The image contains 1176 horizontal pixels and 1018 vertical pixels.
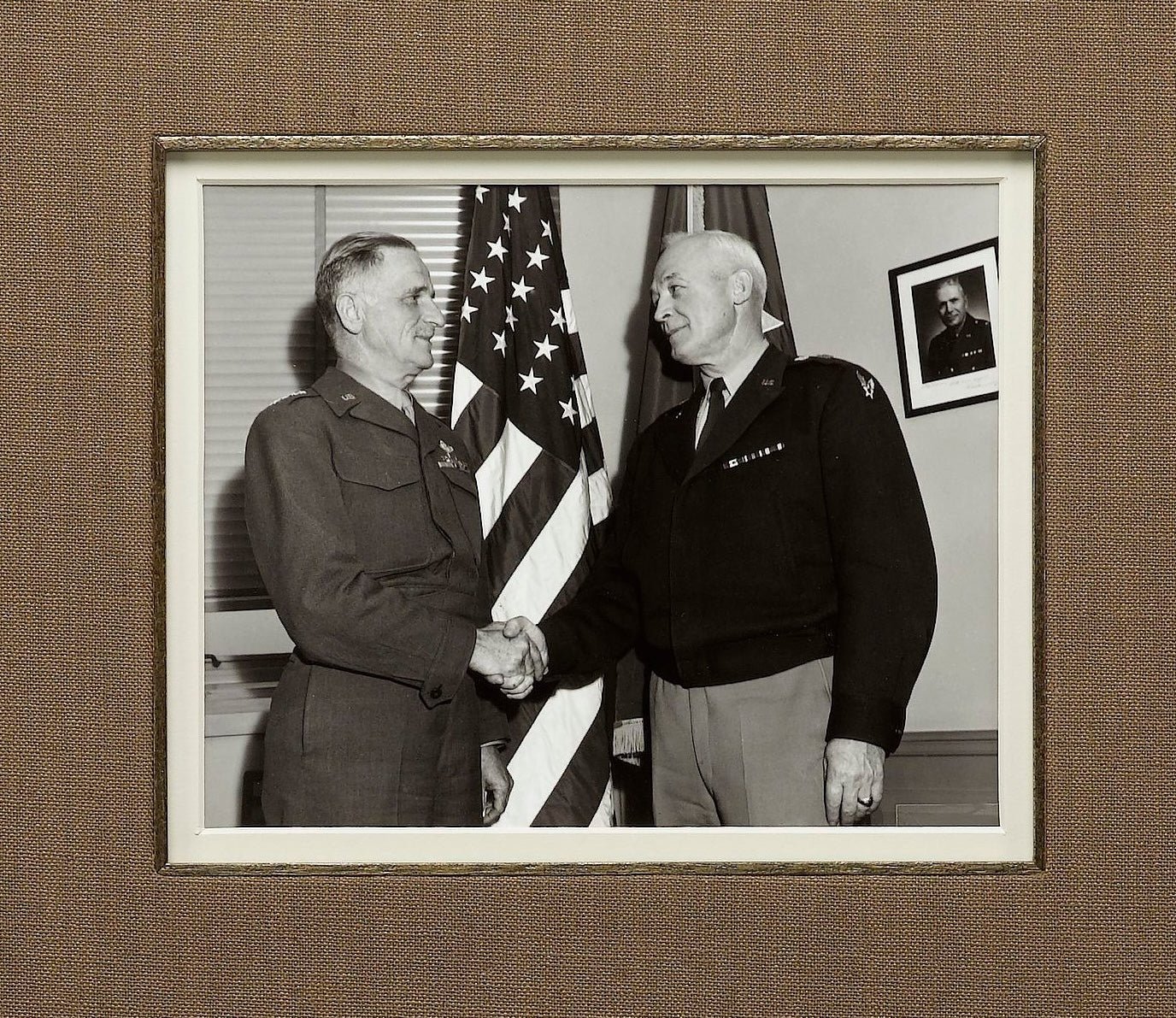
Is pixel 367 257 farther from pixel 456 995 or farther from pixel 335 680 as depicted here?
pixel 456 995

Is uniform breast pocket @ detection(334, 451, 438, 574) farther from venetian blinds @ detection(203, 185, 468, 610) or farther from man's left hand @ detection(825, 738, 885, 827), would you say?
man's left hand @ detection(825, 738, 885, 827)

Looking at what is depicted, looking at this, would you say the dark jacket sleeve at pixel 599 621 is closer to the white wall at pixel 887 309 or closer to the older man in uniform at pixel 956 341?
the white wall at pixel 887 309

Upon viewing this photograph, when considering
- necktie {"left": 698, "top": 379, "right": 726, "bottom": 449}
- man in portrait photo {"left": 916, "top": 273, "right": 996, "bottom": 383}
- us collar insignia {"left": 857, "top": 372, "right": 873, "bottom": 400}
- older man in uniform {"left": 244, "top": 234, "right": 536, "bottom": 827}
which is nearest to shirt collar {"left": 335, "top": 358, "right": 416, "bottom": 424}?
older man in uniform {"left": 244, "top": 234, "right": 536, "bottom": 827}

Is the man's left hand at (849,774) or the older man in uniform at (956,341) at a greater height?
the older man in uniform at (956,341)

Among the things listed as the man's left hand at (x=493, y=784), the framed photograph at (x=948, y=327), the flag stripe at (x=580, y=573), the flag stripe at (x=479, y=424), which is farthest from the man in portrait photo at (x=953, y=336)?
the man's left hand at (x=493, y=784)

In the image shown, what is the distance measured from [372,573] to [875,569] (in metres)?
0.86

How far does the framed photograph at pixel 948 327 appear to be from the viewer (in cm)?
192

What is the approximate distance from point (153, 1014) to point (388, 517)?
0.94 metres

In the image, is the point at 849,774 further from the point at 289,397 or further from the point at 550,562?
the point at 289,397

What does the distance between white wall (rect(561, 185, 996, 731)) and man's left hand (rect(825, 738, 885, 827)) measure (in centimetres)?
9

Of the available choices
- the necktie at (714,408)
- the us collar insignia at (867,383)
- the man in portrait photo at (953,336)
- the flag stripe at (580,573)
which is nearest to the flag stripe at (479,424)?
the flag stripe at (580,573)

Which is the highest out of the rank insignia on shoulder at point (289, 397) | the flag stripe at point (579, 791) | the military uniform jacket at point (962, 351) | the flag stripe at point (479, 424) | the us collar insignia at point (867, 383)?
the military uniform jacket at point (962, 351)

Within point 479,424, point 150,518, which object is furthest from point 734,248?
Answer: point 150,518

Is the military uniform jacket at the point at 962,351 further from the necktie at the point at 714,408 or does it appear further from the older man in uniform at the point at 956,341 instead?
the necktie at the point at 714,408
